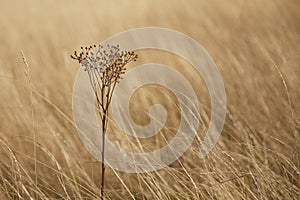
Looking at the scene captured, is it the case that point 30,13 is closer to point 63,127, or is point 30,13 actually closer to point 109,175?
point 63,127

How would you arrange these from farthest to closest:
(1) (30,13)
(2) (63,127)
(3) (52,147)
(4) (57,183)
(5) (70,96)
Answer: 1. (1) (30,13)
2. (5) (70,96)
3. (2) (63,127)
4. (3) (52,147)
5. (4) (57,183)

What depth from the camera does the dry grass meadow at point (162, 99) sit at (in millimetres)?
2412

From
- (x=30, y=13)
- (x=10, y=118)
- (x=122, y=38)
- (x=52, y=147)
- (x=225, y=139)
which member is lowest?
(x=225, y=139)

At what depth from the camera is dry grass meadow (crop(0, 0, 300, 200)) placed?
2412 mm

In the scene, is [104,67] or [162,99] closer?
[104,67]

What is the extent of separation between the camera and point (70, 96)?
13.3ft

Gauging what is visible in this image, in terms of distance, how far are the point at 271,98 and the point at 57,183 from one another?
49.8 inches

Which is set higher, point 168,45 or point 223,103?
point 168,45

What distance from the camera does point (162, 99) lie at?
387 centimetres

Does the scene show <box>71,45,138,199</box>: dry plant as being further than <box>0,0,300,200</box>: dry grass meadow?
No

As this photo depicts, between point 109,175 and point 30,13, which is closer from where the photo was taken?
point 109,175

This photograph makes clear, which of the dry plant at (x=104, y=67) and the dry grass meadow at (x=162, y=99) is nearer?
the dry plant at (x=104, y=67)

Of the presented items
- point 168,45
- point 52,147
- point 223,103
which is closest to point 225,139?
point 223,103

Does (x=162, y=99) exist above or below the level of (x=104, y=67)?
above
